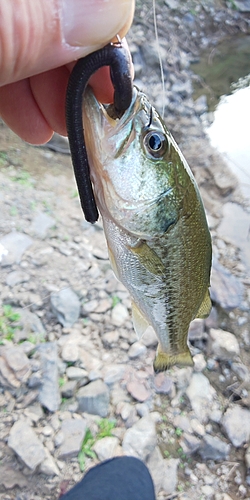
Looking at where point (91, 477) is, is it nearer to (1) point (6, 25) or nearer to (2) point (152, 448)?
(2) point (152, 448)

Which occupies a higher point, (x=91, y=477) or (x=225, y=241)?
(x=91, y=477)

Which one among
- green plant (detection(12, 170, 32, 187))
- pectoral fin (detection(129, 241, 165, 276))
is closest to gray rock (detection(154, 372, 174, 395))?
pectoral fin (detection(129, 241, 165, 276))

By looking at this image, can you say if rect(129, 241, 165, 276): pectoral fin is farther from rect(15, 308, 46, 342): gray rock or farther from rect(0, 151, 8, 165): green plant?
rect(0, 151, 8, 165): green plant

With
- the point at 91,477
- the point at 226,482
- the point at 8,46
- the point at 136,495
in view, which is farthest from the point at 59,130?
the point at 226,482

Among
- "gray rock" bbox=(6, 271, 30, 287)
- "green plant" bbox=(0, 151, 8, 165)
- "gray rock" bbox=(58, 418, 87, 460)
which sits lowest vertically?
"gray rock" bbox=(58, 418, 87, 460)

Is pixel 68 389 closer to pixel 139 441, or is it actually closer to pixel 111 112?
pixel 139 441

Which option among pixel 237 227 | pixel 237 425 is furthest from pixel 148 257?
pixel 237 227
